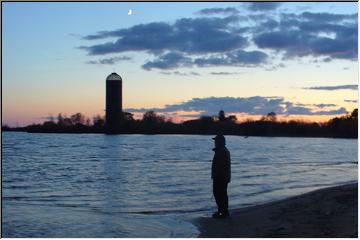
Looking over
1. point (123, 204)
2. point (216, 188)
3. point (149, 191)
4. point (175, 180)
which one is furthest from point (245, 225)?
point (175, 180)

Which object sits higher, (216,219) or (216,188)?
(216,188)

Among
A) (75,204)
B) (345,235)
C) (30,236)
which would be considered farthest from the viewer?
(75,204)

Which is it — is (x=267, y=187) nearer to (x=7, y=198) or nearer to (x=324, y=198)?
(x=324, y=198)

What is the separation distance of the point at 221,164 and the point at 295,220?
6.70ft

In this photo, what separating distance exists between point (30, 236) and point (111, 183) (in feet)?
44.6

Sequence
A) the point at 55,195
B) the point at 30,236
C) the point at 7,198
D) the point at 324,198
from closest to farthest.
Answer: the point at 30,236 → the point at 324,198 → the point at 7,198 → the point at 55,195

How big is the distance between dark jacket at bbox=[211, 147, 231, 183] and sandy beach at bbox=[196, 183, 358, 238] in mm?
1047

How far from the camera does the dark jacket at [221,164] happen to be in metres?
10.6

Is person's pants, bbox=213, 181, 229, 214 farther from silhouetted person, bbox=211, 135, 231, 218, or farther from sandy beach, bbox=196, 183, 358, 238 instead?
sandy beach, bbox=196, 183, 358, 238

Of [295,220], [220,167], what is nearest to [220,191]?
[220,167]

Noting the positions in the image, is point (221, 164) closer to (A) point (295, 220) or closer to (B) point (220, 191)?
(B) point (220, 191)

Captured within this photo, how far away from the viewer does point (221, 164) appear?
10.6m

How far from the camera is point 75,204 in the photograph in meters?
15.8

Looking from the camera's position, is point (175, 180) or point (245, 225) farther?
point (175, 180)
